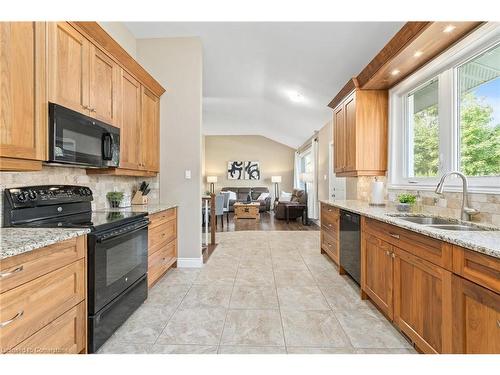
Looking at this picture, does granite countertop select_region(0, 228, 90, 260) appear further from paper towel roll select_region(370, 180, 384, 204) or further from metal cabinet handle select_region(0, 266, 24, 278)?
paper towel roll select_region(370, 180, 384, 204)

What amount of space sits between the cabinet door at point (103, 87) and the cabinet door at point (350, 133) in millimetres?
2764

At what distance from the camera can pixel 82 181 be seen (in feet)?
8.09

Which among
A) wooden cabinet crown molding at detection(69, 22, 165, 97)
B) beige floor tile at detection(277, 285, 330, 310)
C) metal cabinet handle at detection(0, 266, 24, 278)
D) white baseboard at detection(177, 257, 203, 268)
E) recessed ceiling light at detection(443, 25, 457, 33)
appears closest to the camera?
metal cabinet handle at detection(0, 266, 24, 278)

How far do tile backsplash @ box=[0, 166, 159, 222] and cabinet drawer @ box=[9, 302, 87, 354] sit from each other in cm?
83

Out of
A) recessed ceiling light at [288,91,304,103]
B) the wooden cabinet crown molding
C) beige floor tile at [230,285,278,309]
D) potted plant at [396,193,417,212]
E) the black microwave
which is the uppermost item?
recessed ceiling light at [288,91,304,103]

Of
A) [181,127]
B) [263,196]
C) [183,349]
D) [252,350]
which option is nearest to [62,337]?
[183,349]

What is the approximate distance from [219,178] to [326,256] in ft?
24.3

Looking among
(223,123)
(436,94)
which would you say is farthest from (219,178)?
(436,94)

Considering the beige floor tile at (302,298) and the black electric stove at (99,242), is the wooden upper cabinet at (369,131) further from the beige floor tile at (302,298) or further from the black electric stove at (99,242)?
the black electric stove at (99,242)

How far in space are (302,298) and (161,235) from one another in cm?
163

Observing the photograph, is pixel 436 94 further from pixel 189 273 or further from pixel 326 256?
pixel 189 273

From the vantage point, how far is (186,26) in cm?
328

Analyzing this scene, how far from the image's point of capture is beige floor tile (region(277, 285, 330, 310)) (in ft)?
7.75

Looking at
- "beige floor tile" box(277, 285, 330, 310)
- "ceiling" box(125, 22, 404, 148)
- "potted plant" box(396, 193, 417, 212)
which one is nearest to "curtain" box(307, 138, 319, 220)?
"ceiling" box(125, 22, 404, 148)
